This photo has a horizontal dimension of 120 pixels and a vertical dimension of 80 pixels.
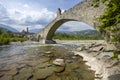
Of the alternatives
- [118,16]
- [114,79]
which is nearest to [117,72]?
[114,79]

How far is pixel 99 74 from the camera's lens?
1263 cm

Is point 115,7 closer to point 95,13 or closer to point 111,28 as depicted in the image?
point 111,28

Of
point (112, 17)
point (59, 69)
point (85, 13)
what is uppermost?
point (85, 13)

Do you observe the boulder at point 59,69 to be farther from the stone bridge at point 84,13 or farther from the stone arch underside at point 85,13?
the stone arch underside at point 85,13

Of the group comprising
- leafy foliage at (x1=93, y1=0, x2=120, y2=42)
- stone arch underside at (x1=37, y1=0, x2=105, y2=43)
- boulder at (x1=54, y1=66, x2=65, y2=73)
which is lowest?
boulder at (x1=54, y1=66, x2=65, y2=73)

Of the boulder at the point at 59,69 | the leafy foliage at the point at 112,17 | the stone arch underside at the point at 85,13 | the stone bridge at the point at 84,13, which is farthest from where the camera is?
the stone arch underside at the point at 85,13

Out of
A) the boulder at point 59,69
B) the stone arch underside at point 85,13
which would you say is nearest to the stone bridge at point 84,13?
the stone arch underside at point 85,13

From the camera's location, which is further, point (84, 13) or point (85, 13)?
point (84, 13)

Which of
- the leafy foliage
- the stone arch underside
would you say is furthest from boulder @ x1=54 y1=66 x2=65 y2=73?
the stone arch underside

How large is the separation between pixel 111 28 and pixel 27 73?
7191 millimetres

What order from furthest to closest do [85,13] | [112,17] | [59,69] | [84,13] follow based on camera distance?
[84,13]
[85,13]
[59,69]
[112,17]

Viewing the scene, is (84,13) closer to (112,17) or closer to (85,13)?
(85,13)

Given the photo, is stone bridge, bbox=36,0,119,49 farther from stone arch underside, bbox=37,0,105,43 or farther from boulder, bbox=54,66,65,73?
boulder, bbox=54,66,65,73

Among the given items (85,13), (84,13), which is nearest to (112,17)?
(85,13)
